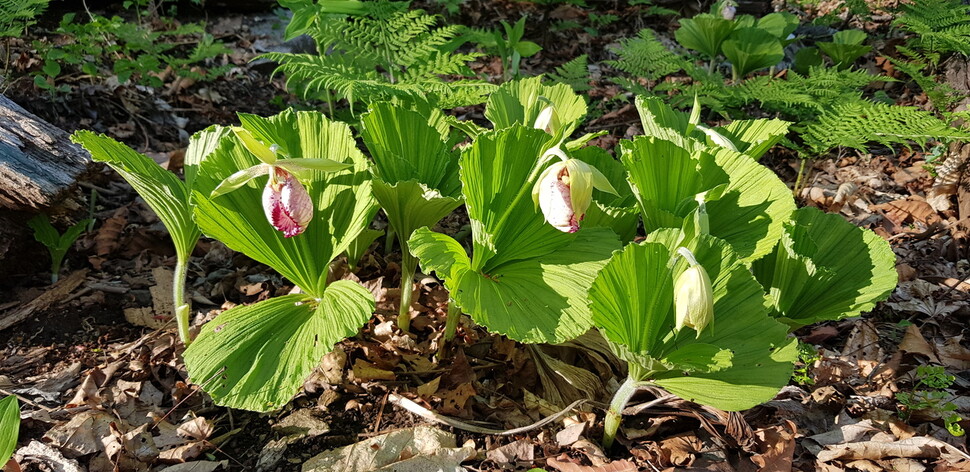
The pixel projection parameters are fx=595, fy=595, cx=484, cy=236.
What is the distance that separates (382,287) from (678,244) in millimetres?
1050

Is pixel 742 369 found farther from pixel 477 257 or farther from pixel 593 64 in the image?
pixel 593 64

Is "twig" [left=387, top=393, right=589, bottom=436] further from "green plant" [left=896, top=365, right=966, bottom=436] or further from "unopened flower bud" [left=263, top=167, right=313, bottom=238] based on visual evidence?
"green plant" [left=896, top=365, right=966, bottom=436]

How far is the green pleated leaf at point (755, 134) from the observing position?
1.64 metres

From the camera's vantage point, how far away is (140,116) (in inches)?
114

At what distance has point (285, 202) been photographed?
4.33ft

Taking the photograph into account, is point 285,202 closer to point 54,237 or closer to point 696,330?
point 696,330

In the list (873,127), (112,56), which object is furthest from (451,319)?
(112,56)

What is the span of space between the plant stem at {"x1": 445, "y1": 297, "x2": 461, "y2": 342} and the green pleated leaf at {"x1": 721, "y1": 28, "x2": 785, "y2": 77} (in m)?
2.51

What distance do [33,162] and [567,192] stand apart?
1.69 m

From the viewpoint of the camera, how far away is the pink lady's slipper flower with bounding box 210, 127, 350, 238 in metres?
1.32

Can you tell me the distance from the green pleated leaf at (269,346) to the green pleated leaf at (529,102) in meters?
0.72

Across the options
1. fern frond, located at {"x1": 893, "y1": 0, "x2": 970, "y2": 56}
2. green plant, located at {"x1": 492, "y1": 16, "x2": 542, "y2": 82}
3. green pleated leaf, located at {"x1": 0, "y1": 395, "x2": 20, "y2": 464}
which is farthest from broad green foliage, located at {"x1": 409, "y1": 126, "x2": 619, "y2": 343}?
fern frond, located at {"x1": 893, "y1": 0, "x2": 970, "y2": 56}

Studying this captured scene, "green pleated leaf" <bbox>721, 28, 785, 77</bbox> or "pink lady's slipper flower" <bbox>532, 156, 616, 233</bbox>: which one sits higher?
"pink lady's slipper flower" <bbox>532, 156, 616, 233</bbox>

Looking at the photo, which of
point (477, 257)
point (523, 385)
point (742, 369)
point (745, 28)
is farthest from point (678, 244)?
point (745, 28)
